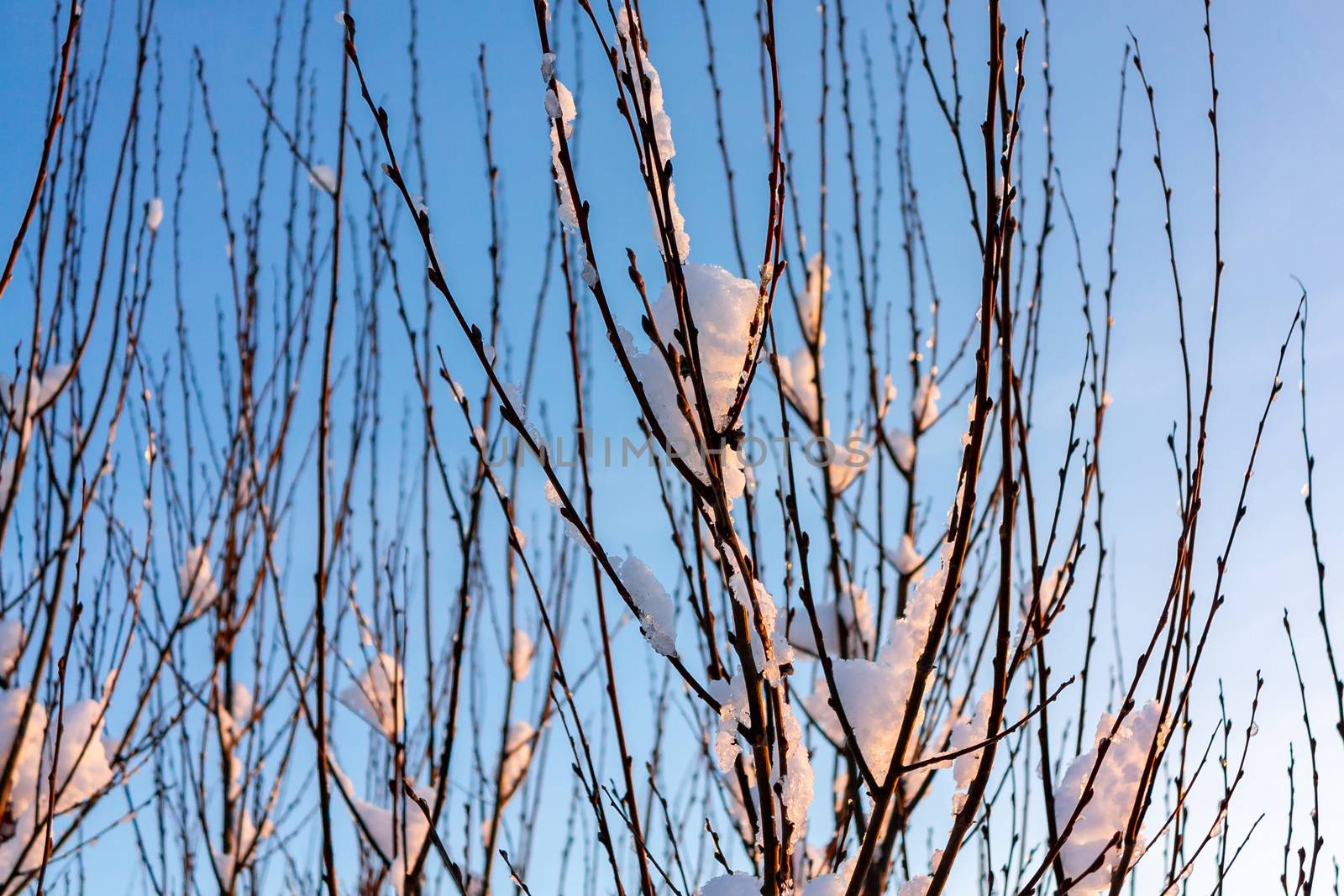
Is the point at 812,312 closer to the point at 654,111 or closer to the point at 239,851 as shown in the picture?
the point at 654,111

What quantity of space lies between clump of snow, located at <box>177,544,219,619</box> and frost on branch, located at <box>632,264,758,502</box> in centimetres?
185

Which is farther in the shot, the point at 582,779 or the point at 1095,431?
the point at 1095,431

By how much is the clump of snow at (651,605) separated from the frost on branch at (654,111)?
0.30m

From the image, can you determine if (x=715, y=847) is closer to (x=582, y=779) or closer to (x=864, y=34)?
(x=582, y=779)

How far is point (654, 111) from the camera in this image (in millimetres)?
844

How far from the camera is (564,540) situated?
2.57 m

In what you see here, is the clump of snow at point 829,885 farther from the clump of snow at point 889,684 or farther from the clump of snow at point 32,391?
the clump of snow at point 32,391

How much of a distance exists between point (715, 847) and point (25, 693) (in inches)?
64.4

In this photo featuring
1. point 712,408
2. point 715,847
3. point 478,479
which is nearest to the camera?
point 712,408

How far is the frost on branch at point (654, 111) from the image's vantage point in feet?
2.55

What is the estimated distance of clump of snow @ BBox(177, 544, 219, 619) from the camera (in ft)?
7.52

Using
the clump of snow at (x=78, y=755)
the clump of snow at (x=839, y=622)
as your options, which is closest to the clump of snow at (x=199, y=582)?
the clump of snow at (x=78, y=755)

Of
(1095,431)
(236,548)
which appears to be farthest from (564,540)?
(1095,431)

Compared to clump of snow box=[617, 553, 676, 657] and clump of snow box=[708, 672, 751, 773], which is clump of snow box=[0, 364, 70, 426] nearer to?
clump of snow box=[617, 553, 676, 657]
